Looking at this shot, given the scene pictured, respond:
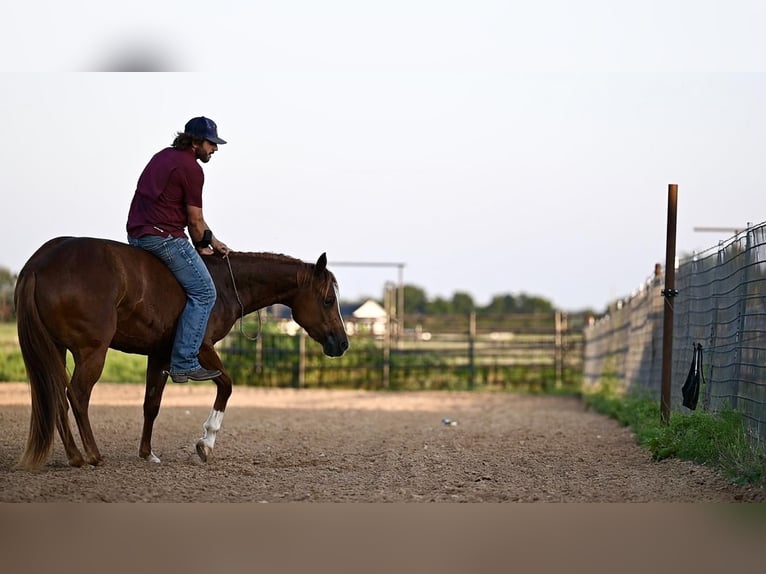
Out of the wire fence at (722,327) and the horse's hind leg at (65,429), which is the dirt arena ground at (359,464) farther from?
the wire fence at (722,327)

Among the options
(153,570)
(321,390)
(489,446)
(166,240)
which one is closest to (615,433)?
(489,446)

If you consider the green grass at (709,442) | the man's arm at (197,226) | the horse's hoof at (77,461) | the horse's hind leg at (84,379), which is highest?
the man's arm at (197,226)

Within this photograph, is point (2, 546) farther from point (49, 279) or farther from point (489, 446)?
point (489, 446)

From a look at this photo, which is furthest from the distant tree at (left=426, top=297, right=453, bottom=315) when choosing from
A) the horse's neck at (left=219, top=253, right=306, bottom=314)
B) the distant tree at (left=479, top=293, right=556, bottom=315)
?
the horse's neck at (left=219, top=253, right=306, bottom=314)

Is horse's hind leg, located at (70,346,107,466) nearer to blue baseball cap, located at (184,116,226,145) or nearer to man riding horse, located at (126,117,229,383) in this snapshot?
man riding horse, located at (126,117,229,383)

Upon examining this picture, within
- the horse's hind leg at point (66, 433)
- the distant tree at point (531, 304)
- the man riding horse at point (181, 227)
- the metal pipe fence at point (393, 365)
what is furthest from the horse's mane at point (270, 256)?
the distant tree at point (531, 304)

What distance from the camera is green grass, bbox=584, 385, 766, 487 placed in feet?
20.9

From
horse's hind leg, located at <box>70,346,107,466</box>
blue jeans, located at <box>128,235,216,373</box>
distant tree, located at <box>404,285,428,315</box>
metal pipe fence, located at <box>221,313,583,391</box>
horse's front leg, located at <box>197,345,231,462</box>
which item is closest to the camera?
horse's hind leg, located at <box>70,346,107,466</box>

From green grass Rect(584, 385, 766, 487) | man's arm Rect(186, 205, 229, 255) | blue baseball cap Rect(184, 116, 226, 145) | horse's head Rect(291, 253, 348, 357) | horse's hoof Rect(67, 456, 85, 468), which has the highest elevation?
blue baseball cap Rect(184, 116, 226, 145)

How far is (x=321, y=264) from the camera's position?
780cm

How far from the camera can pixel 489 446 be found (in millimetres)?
9070

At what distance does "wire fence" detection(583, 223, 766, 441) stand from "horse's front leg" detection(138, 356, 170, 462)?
13.1 feet

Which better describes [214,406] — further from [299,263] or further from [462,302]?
[462,302]

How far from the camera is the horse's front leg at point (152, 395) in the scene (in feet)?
24.3
